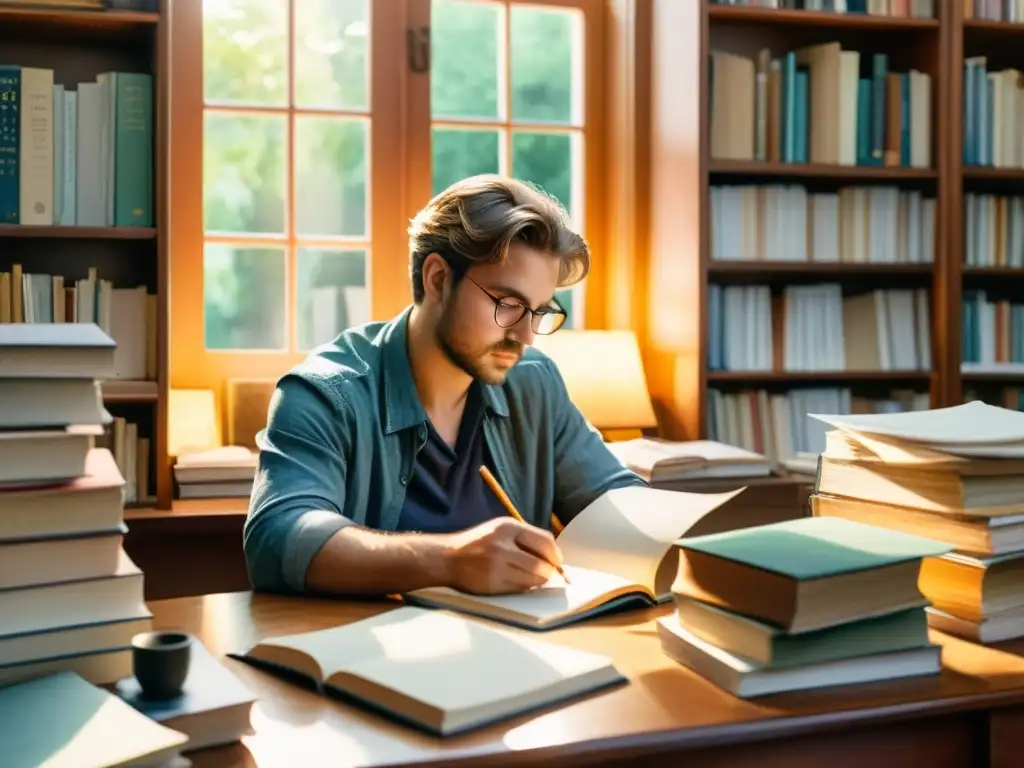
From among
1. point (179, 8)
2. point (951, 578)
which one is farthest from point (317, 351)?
point (179, 8)

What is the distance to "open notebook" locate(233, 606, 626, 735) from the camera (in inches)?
34.8

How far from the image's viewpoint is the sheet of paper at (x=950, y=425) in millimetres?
1158

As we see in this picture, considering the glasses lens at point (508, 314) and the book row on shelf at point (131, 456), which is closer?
the glasses lens at point (508, 314)

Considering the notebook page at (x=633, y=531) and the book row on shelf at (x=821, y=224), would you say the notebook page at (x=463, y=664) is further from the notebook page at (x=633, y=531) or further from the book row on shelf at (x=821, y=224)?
the book row on shelf at (x=821, y=224)

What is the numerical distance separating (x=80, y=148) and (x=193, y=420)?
0.72 meters

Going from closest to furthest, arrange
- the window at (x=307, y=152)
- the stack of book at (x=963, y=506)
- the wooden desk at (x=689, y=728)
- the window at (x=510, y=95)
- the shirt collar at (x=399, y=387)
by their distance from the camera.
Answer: the wooden desk at (x=689, y=728), the stack of book at (x=963, y=506), the shirt collar at (x=399, y=387), the window at (x=307, y=152), the window at (x=510, y=95)

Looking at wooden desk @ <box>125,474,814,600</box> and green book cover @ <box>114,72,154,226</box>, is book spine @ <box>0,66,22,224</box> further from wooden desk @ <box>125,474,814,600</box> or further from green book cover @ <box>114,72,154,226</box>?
wooden desk @ <box>125,474,814,600</box>

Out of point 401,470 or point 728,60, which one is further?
point 728,60

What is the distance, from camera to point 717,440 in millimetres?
3098

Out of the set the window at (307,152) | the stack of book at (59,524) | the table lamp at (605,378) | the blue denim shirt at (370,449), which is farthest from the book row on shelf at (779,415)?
the stack of book at (59,524)

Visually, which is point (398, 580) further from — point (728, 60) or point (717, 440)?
point (728, 60)

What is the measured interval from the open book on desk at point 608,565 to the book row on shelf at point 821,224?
5.31ft

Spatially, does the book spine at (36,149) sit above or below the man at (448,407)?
above

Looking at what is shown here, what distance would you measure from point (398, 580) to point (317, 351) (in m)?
0.63
